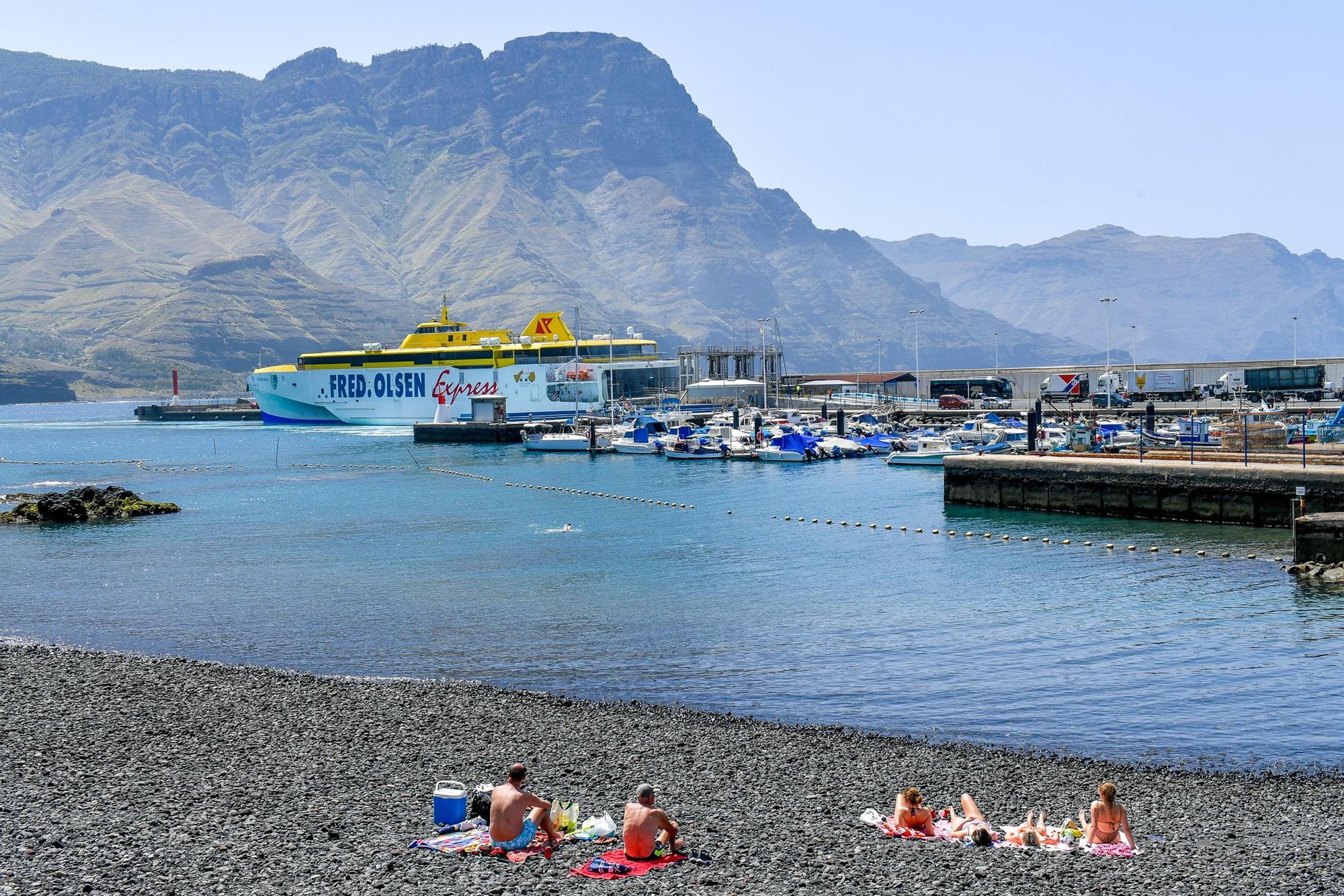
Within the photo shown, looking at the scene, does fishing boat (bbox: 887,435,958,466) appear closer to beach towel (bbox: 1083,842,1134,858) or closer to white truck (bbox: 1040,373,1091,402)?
white truck (bbox: 1040,373,1091,402)

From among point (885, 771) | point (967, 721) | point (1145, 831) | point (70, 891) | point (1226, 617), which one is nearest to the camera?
point (70, 891)

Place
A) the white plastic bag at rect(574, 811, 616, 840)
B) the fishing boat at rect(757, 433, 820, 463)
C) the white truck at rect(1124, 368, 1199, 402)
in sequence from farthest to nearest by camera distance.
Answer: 1. the white truck at rect(1124, 368, 1199, 402)
2. the fishing boat at rect(757, 433, 820, 463)
3. the white plastic bag at rect(574, 811, 616, 840)

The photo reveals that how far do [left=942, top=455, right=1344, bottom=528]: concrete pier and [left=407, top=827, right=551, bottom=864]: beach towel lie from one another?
106 ft

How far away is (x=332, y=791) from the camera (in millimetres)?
16078

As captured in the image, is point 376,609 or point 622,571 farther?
point 622,571

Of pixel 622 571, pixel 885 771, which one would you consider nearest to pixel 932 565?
pixel 622 571

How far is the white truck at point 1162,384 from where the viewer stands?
375 ft

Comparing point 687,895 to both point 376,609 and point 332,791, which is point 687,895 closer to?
point 332,791

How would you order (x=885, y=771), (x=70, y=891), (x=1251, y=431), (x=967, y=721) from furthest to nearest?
1. (x=1251, y=431)
2. (x=967, y=721)
3. (x=885, y=771)
4. (x=70, y=891)

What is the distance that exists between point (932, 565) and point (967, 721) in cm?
1782

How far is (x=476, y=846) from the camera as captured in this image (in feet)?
45.0

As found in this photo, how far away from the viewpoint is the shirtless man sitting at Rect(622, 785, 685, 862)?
13383 millimetres

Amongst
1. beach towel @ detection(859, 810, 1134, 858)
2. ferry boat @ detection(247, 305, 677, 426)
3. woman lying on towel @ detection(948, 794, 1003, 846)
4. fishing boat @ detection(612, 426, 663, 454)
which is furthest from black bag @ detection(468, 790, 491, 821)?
ferry boat @ detection(247, 305, 677, 426)

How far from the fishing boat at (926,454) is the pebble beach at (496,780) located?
53135 mm
